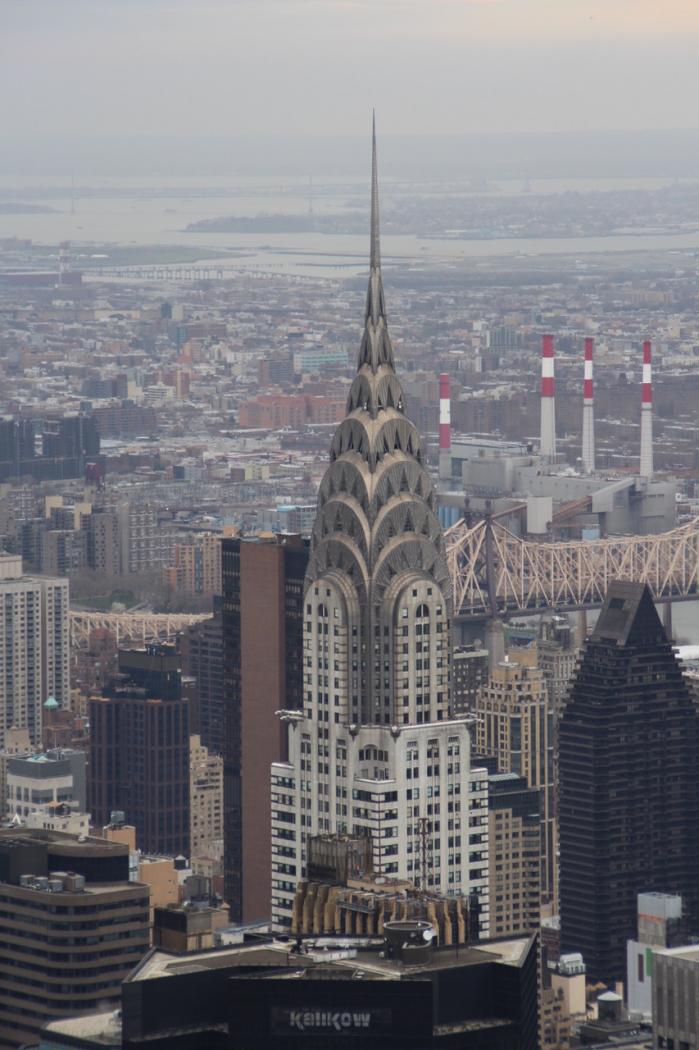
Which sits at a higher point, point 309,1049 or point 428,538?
point 428,538

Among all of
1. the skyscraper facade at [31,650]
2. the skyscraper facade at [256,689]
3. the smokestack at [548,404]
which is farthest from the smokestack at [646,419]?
the skyscraper facade at [256,689]

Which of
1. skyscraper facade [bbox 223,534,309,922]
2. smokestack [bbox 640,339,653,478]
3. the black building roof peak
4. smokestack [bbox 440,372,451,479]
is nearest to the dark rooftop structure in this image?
skyscraper facade [bbox 223,534,309,922]

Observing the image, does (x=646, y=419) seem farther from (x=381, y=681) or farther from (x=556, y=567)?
(x=381, y=681)

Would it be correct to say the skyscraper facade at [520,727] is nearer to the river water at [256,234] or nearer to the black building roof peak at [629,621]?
the black building roof peak at [629,621]

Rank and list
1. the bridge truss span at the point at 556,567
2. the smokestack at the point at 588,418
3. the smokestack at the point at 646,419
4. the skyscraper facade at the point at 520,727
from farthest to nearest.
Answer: the smokestack at the point at 588,418, the smokestack at the point at 646,419, the bridge truss span at the point at 556,567, the skyscraper facade at the point at 520,727

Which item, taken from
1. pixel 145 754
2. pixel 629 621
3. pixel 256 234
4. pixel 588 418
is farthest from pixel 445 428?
pixel 629 621

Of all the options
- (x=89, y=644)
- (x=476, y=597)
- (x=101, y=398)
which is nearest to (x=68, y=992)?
(x=89, y=644)

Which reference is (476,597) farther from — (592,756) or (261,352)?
(261,352)
